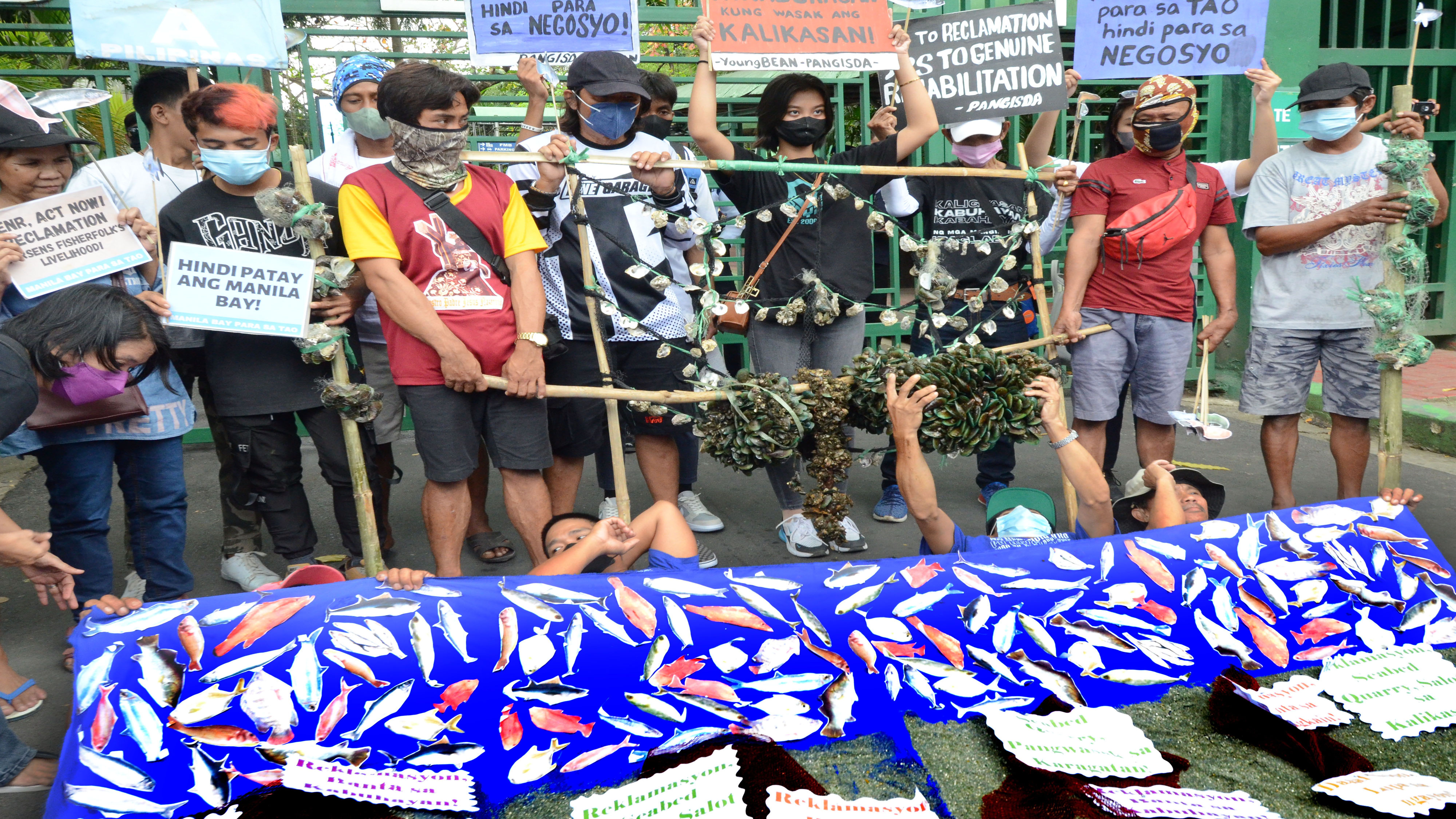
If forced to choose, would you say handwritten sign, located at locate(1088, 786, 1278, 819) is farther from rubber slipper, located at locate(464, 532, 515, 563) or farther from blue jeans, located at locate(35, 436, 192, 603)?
blue jeans, located at locate(35, 436, 192, 603)

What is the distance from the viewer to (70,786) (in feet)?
6.91

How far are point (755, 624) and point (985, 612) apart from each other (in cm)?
61

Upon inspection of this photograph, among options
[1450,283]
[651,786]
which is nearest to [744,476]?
[651,786]

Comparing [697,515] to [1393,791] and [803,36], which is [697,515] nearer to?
[803,36]

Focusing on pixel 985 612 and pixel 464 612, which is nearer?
pixel 464 612

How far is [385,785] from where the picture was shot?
220cm

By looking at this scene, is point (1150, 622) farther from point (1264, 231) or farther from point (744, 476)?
point (744, 476)

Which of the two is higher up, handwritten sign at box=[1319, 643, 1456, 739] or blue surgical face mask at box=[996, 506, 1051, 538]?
blue surgical face mask at box=[996, 506, 1051, 538]

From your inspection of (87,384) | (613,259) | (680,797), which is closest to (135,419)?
(87,384)

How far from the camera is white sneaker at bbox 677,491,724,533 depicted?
4668 mm

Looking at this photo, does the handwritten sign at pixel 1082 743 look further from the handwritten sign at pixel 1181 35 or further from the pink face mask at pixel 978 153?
the handwritten sign at pixel 1181 35

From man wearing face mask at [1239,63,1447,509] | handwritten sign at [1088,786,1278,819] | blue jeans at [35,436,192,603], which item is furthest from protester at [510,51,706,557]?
man wearing face mask at [1239,63,1447,509]

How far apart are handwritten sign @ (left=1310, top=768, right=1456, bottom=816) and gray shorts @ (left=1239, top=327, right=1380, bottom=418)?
7.72 feet

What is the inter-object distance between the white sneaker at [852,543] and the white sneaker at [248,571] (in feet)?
7.12
